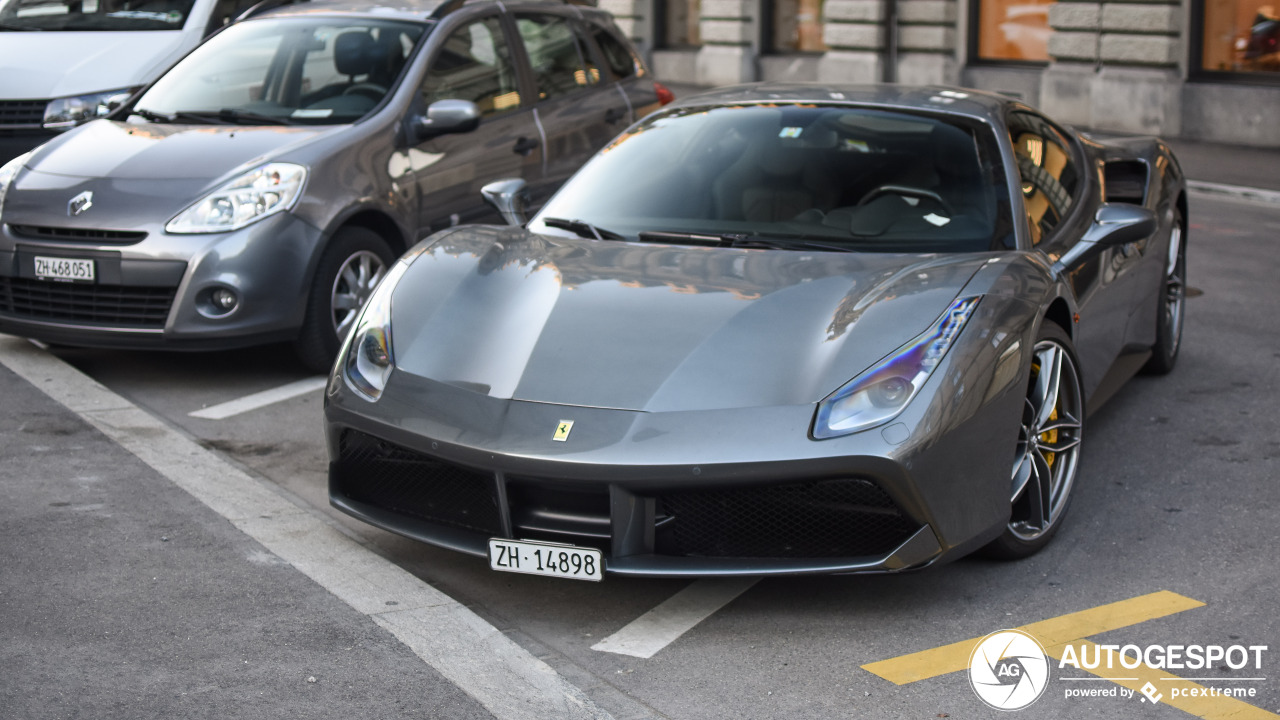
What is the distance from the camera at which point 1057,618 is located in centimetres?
392

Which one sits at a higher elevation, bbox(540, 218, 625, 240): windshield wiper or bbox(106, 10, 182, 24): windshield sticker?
bbox(106, 10, 182, 24): windshield sticker

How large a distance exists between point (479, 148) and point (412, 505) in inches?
140

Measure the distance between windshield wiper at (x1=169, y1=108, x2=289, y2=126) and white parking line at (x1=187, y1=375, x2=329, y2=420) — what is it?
129 centimetres

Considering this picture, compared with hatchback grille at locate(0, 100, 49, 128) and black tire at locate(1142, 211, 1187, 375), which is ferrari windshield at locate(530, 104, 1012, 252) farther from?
hatchback grille at locate(0, 100, 49, 128)

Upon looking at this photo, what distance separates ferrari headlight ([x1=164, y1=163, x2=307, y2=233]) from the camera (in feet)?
20.2

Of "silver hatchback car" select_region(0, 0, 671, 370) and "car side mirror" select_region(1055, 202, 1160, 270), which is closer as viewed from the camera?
"car side mirror" select_region(1055, 202, 1160, 270)

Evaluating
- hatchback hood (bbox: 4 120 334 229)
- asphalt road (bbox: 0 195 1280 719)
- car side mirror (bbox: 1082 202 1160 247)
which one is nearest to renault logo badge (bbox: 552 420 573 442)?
asphalt road (bbox: 0 195 1280 719)

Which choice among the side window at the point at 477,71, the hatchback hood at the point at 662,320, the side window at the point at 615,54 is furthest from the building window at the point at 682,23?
the hatchback hood at the point at 662,320

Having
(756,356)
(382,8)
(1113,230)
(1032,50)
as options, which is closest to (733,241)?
(756,356)

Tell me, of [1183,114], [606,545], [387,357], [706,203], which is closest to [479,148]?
[706,203]

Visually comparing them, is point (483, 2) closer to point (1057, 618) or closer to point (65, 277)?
point (65, 277)

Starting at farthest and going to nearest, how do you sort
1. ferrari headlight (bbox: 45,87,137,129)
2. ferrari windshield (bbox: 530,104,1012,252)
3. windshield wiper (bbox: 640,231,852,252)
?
ferrari headlight (bbox: 45,87,137,129)
ferrari windshield (bbox: 530,104,1012,252)
windshield wiper (bbox: 640,231,852,252)

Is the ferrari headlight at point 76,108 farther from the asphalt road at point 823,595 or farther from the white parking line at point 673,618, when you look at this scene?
the white parking line at point 673,618

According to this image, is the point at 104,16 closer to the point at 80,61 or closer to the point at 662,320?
the point at 80,61
